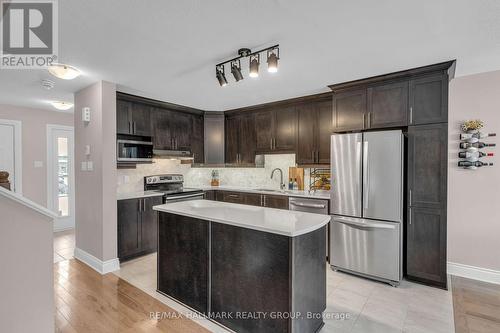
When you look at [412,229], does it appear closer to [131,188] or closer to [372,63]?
[372,63]

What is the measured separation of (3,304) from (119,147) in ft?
7.95

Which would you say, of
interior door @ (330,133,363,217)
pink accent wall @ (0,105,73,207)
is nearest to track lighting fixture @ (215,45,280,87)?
interior door @ (330,133,363,217)

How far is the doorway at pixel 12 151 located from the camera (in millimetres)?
4613

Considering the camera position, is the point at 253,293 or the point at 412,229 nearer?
the point at 253,293

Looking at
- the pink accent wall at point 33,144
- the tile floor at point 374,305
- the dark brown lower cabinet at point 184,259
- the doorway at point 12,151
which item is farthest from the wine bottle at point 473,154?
the doorway at point 12,151

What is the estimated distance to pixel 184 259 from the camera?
2.46m

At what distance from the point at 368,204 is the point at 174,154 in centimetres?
331

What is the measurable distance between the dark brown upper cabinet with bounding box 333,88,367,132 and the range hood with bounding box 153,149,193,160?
277 cm

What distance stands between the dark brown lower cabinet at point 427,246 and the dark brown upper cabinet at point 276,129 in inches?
81.4

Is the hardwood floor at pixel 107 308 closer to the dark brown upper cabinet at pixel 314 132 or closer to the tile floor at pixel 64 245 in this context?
the tile floor at pixel 64 245

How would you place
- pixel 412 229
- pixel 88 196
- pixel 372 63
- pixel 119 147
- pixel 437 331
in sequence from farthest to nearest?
1. pixel 119 147
2. pixel 88 196
3. pixel 412 229
4. pixel 372 63
5. pixel 437 331

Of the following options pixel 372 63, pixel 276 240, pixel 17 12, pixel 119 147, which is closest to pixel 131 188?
pixel 119 147

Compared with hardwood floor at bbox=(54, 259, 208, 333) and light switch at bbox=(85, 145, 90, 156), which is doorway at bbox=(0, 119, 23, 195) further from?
hardwood floor at bbox=(54, 259, 208, 333)

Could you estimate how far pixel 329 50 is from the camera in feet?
7.91
